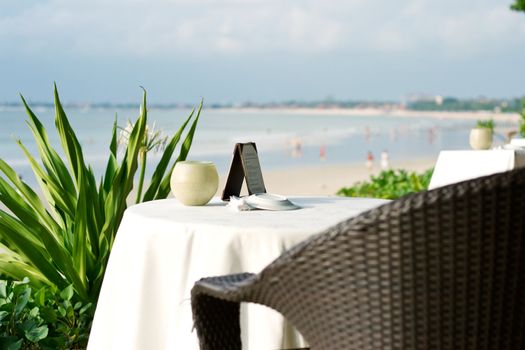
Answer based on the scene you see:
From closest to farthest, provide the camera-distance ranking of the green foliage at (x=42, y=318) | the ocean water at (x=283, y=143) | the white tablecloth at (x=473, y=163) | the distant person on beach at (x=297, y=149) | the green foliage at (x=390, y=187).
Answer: the green foliage at (x=42, y=318), the white tablecloth at (x=473, y=163), the green foliage at (x=390, y=187), the ocean water at (x=283, y=143), the distant person on beach at (x=297, y=149)

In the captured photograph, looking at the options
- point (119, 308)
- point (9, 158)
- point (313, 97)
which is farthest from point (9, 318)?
point (313, 97)

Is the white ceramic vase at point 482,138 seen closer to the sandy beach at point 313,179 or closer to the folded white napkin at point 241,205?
the folded white napkin at point 241,205

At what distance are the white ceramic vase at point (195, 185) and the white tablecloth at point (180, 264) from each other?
0.42ft

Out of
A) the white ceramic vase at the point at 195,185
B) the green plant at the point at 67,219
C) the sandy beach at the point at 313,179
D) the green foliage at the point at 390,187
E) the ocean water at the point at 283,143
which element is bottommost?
Result: the ocean water at the point at 283,143

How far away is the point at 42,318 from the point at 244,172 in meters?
1.12

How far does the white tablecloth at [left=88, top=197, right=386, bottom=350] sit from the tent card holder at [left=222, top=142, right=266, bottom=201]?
24 centimetres

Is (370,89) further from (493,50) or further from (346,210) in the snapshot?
(346,210)

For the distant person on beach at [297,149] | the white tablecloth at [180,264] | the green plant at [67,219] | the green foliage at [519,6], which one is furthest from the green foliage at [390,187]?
the distant person on beach at [297,149]

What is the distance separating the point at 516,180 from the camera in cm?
164

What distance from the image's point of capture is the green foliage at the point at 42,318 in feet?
10.6

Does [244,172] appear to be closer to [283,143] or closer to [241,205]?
[241,205]

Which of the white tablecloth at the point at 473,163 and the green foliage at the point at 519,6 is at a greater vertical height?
the green foliage at the point at 519,6

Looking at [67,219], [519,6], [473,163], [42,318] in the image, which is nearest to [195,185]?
[42,318]

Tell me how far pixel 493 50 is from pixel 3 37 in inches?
1437
